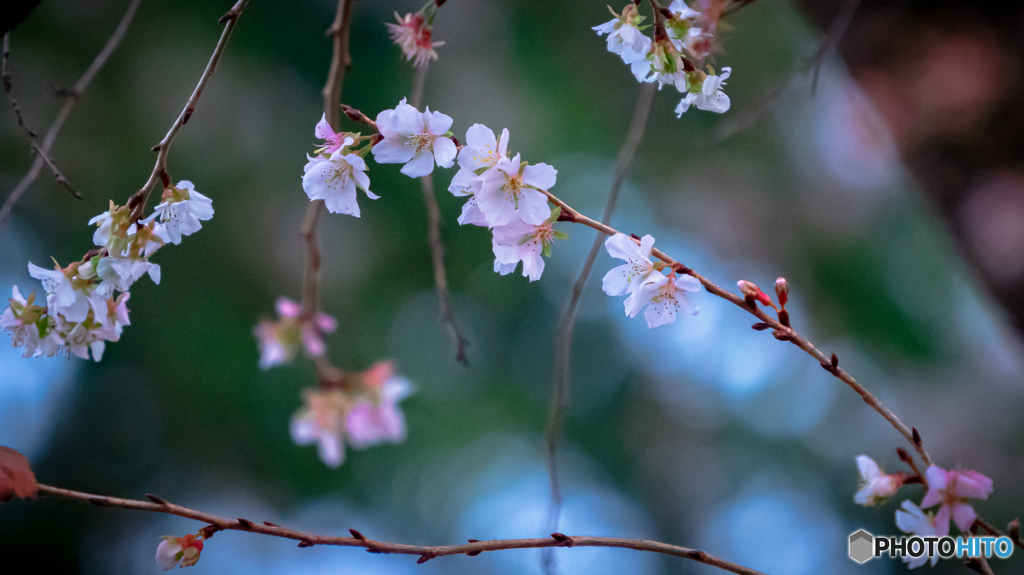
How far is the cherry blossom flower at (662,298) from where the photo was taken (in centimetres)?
43

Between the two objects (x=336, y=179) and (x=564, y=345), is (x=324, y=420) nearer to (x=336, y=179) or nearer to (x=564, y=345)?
(x=564, y=345)

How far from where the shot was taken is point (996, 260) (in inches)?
30.9

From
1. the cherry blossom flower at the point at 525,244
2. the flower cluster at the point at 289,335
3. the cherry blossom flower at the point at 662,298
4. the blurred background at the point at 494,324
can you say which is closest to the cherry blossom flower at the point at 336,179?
the cherry blossom flower at the point at 525,244

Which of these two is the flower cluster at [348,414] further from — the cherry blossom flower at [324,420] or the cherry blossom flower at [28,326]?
the cherry blossom flower at [28,326]

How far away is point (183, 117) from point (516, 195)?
230 millimetres

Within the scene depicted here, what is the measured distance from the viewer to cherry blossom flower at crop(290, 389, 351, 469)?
110 cm

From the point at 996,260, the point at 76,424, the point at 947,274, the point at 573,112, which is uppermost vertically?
the point at 947,274

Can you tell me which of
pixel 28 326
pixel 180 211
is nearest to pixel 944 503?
pixel 180 211

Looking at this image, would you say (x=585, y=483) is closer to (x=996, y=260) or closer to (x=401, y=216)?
(x=401, y=216)

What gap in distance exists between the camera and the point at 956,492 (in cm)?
39

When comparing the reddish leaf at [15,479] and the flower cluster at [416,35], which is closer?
the reddish leaf at [15,479]

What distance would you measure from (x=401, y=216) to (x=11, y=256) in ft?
4.52

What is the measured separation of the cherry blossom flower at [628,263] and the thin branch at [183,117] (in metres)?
0.30

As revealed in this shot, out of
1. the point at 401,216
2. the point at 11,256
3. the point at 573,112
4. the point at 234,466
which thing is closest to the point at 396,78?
the point at 401,216
